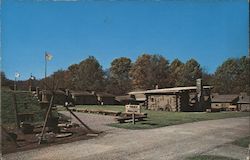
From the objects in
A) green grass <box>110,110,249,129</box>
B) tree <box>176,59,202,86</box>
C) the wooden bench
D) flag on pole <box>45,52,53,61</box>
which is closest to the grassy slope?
flag on pole <box>45,52,53,61</box>

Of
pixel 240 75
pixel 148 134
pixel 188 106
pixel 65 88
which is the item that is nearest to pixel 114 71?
pixel 65 88

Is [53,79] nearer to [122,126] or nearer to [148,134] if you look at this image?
[148,134]

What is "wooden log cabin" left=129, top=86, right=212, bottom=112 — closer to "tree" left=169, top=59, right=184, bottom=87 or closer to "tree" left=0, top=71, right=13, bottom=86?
"tree" left=169, top=59, right=184, bottom=87

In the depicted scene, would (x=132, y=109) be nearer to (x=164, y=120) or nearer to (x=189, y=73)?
(x=164, y=120)

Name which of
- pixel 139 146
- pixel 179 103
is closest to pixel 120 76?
pixel 139 146

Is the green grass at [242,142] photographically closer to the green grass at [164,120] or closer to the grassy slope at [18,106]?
the green grass at [164,120]

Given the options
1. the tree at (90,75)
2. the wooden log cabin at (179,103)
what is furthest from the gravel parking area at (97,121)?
the wooden log cabin at (179,103)
